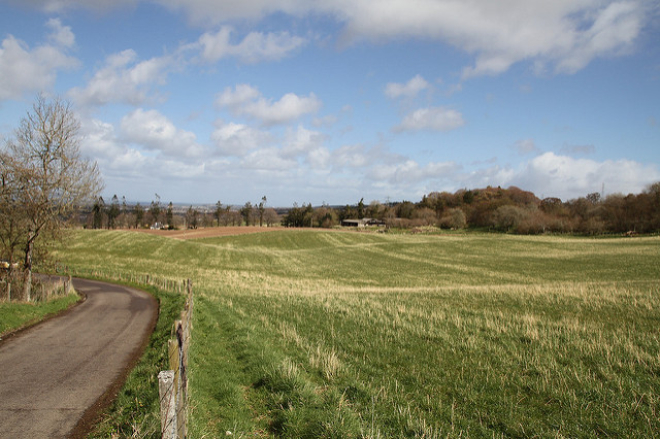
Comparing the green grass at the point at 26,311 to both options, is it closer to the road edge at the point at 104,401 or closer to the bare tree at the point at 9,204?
the bare tree at the point at 9,204

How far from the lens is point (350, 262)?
178ft

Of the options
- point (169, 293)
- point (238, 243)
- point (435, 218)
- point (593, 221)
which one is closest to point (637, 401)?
point (169, 293)

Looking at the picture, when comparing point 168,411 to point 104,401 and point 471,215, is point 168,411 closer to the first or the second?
point 104,401

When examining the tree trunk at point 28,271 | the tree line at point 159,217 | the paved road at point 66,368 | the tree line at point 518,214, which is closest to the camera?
the paved road at point 66,368

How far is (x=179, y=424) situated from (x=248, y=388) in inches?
97.9

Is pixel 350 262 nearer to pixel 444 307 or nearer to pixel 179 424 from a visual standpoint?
pixel 444 307

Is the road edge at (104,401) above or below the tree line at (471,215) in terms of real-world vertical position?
below

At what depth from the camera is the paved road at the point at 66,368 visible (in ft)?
22.5

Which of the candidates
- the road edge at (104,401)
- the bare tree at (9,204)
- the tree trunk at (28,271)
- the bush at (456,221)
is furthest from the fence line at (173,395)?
the bush at (456,221)

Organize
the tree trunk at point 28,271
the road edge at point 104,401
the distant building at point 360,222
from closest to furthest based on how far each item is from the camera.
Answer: the road edge at point 104,401
the tree trunk at point 28,271
the distant building at point 360,222

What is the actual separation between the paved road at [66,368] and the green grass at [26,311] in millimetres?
661

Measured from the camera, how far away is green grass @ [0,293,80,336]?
1387 centimetres

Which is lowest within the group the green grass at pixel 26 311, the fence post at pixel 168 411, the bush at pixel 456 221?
the green grass at pixel 26 311

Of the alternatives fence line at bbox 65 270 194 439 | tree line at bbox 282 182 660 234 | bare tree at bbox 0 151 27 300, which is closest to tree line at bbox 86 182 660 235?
tree line at bbox 282 182 660 234
